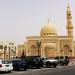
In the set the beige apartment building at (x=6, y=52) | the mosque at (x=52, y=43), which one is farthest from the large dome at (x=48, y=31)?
the beige apartment building at (x=6, y=52)

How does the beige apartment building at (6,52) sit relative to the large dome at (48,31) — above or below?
below

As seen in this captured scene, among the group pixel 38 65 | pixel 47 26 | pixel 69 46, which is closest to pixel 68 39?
pixel 69 46

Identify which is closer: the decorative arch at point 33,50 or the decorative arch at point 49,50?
the decorative arch at point 49,50

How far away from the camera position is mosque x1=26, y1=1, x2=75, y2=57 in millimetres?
87188

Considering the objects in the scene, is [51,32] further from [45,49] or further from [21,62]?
[21,62]

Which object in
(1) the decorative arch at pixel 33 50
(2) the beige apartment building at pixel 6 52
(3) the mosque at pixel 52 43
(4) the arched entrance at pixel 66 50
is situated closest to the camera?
(2) the beige apartment building at pixel 6 52

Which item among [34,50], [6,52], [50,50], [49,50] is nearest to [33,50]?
[34,50]

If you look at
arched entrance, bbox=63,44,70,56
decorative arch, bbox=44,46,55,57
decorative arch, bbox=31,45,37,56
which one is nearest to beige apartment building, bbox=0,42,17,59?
decorative arch, bbox=31,45,37,56

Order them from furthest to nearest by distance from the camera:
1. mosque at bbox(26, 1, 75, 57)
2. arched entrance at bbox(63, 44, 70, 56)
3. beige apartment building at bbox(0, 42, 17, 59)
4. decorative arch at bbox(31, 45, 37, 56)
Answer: decorative arch at bbox(31, 45, 37, 56), arched entrance at bbox(63, 44, 70, 56), mosque at bbox(26, 1, 75, 57), beige apartment building at bbox(0, 42, 17, 59)

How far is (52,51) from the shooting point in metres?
88.3

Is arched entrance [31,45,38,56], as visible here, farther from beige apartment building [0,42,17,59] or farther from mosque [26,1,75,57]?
beige apartment building [0,42,17,59]

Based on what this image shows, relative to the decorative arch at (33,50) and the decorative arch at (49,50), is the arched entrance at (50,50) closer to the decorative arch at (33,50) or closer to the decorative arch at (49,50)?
the decorative arch at (49,50)

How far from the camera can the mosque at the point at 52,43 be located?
286 feet

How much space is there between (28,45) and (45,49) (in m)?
5.11
